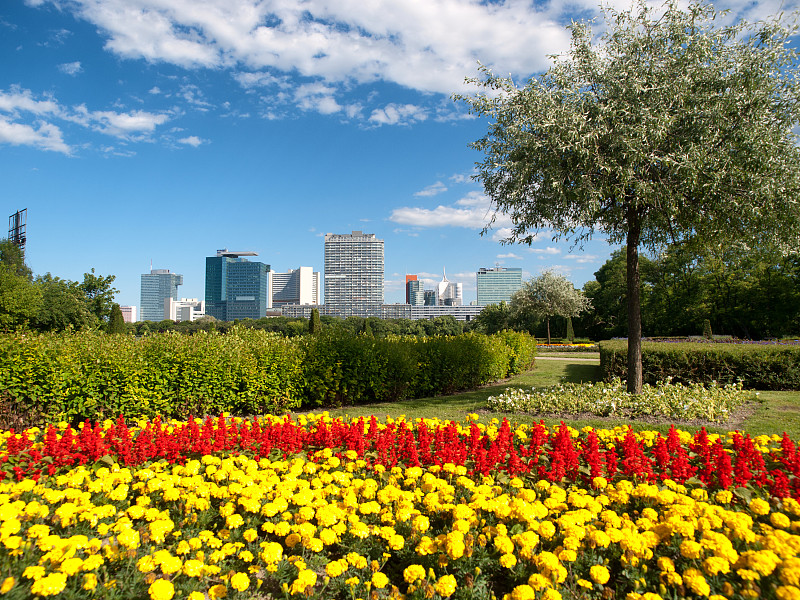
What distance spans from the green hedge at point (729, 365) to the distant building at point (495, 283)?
17721cm

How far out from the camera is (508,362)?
553 inches

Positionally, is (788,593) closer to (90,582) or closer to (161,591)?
(161,591)

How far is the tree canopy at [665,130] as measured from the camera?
717 cm

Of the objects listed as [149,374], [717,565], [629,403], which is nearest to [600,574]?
[717,565]

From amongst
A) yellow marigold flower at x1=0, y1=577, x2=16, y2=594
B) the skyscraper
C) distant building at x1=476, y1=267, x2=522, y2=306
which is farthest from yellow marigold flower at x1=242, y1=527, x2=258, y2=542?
distant building at x1=476, y1=267, x2=522, y2=306

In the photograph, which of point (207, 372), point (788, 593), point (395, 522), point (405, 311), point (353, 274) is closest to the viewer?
point (788, 593)

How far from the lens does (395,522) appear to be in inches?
112

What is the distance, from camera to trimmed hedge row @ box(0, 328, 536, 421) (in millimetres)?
6188

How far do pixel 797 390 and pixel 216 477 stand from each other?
1240 centimetres

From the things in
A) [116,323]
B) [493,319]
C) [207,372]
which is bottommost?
[207,372]

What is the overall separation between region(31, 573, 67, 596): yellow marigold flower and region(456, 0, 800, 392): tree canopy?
7.36m

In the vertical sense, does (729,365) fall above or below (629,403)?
above

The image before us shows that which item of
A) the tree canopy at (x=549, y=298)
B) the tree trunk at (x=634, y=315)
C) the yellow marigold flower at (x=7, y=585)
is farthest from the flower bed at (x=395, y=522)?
the tree canopy at (x=549, y=298)

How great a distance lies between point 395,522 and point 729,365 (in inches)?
429
